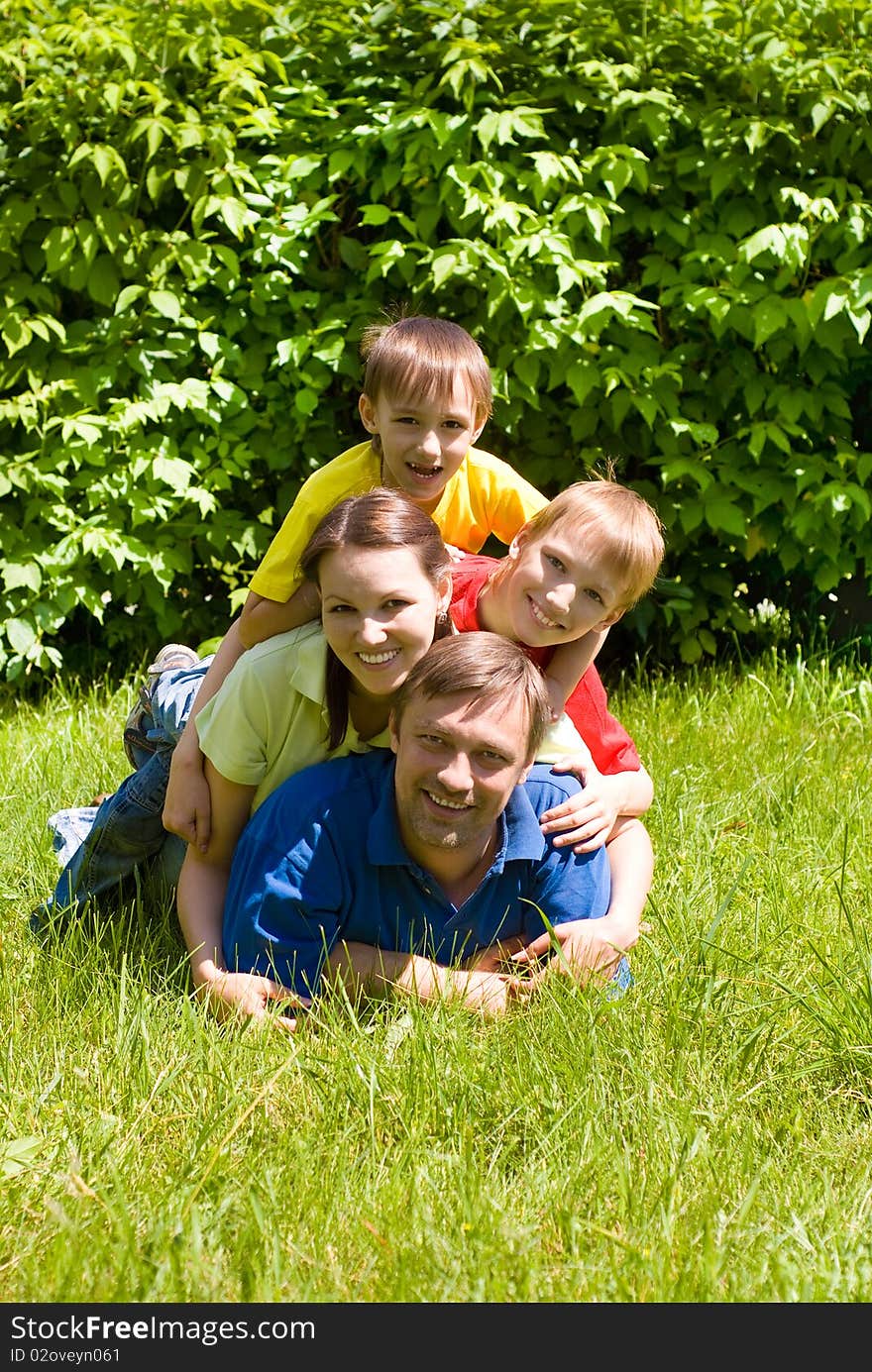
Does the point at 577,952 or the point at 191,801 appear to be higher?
the point at 191,801

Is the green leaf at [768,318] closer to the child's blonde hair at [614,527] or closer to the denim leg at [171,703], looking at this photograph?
the child's blonde hair at [614,527]

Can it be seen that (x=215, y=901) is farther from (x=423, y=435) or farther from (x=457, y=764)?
(x=423, y=435)

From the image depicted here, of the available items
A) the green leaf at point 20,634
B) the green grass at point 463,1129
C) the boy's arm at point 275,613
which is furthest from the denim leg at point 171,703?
the green leaf at point 20,634

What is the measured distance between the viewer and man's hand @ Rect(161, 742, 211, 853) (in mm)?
2801

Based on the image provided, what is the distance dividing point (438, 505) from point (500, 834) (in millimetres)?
846

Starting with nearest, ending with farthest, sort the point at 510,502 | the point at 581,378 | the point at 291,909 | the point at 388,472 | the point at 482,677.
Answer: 1. the point at 482,677
2. the point at 291,909
3. the point at 388,472
4. the point at 510,502
5. the point at 581,378

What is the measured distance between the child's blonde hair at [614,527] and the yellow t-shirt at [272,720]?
53 centimetres

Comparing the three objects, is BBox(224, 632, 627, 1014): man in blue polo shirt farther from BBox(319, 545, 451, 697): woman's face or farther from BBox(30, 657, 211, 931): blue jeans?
BBox(30, 657, 211, 931): blue jeans

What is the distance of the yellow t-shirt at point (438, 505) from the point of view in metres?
2.89

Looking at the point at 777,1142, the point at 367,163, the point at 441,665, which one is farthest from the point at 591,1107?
the point at 367,163

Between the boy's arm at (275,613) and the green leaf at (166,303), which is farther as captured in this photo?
the green leaf at (166,303)

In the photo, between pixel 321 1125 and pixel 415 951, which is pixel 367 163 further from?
pixel 321 1125

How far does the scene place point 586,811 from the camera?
2.71 metres

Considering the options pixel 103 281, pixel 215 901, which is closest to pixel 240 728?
pixel 215 901
